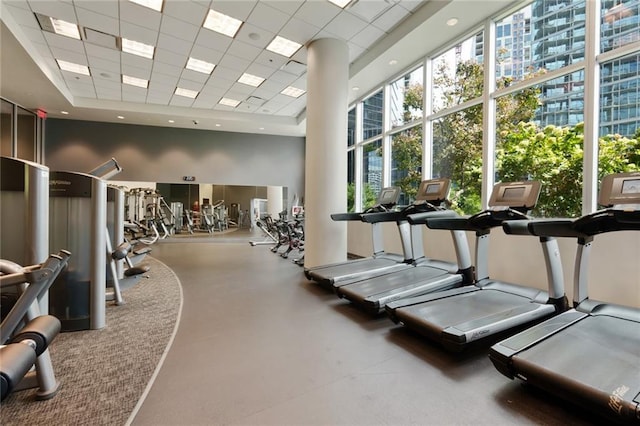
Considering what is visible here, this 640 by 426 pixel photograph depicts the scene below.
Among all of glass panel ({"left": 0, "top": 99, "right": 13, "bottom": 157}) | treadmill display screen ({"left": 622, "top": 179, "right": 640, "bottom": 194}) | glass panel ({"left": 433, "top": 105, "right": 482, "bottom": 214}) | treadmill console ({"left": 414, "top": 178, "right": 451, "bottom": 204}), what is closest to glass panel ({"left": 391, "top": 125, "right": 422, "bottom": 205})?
glass panel ({"left": 433, "top": 105, "right": 482, "bottom": 214})

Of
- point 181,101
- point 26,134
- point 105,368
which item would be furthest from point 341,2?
point 26,134

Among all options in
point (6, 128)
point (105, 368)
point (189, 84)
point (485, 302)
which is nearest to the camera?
point (105, 368)

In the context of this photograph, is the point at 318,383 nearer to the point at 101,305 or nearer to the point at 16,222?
the point at 101,305

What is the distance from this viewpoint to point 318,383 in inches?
74.3

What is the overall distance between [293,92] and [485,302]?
7097 millimetres

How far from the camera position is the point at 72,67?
260 inches

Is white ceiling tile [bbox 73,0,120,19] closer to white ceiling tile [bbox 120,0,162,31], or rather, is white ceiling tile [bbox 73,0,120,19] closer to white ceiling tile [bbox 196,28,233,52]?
white ceiling tile [bbox 120,0,162,31]

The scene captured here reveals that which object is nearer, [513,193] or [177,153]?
[513,193]

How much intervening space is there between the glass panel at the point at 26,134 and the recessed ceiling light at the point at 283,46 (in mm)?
8003

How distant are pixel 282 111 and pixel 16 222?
8.38 metres

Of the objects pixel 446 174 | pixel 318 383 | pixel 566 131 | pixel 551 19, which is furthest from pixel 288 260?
pixel 551 19

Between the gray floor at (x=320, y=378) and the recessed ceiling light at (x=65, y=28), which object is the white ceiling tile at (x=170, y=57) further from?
the gray floor at (x=320, y=378)

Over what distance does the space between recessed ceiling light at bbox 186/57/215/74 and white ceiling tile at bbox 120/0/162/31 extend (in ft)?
4.09

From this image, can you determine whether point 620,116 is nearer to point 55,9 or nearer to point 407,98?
point 407,98
